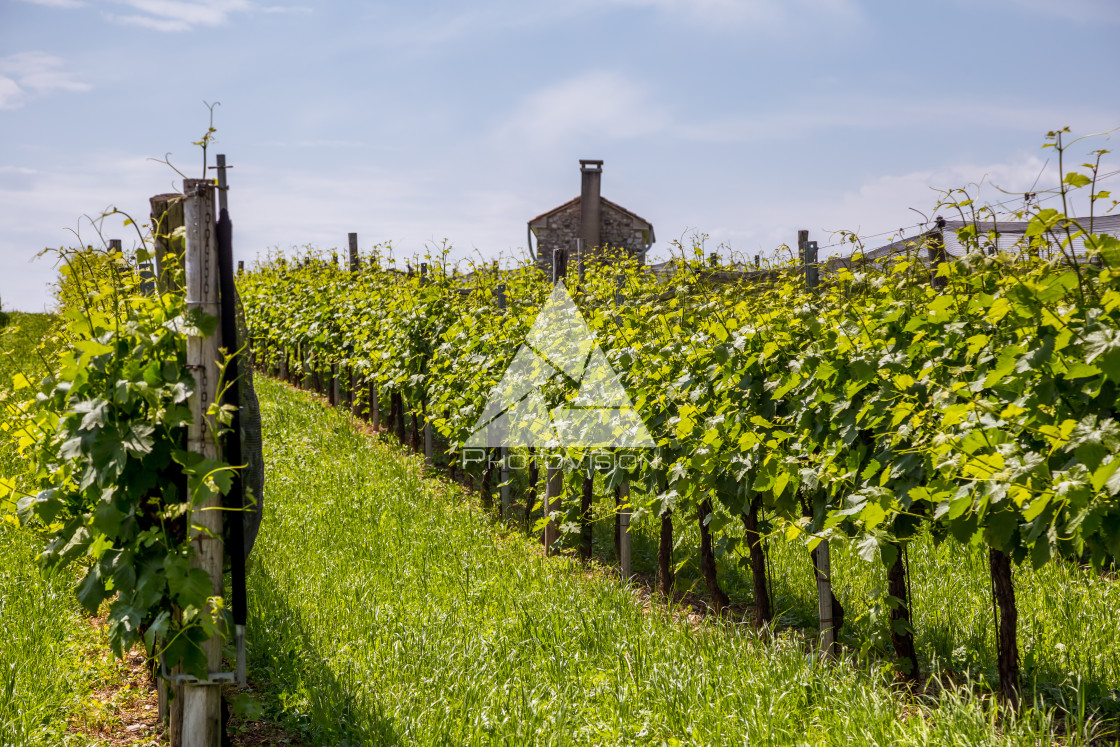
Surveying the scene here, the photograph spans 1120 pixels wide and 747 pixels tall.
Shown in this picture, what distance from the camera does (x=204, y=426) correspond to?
3.14 meters

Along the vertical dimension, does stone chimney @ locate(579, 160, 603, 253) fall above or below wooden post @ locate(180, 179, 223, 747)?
above

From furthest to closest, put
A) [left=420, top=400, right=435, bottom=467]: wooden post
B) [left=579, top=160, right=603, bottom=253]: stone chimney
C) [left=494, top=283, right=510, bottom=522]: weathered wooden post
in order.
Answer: [left=579, top=160, right=603, bottom=253]: stone chimney, [left=420, top=400, right=435, bottom=467]: wooden post, [left=494, top=283, right=510, bottom=522]: weathered wooden post

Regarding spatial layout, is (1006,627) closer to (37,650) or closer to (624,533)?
(624,533)

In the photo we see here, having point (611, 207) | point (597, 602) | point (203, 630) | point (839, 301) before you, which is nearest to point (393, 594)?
point (597, 602)

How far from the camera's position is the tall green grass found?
11.5 feet

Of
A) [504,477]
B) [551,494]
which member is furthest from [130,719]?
[504,477]

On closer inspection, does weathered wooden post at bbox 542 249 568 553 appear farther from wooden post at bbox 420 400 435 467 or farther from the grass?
wooden post at bbox 420 400 435 467

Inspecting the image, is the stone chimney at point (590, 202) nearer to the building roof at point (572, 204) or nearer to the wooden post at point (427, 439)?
the building roof at point (572, 204)

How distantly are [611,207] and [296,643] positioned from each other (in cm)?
2152

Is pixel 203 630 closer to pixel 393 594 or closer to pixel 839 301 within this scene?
pixel 393 594

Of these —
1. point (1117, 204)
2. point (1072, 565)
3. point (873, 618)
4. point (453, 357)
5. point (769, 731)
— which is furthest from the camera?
point (453, 357)

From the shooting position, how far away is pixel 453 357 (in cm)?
820

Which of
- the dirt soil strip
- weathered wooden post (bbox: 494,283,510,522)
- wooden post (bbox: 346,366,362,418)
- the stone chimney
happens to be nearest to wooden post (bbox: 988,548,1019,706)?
the dirt soil strip

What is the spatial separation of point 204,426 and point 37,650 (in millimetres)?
1941
